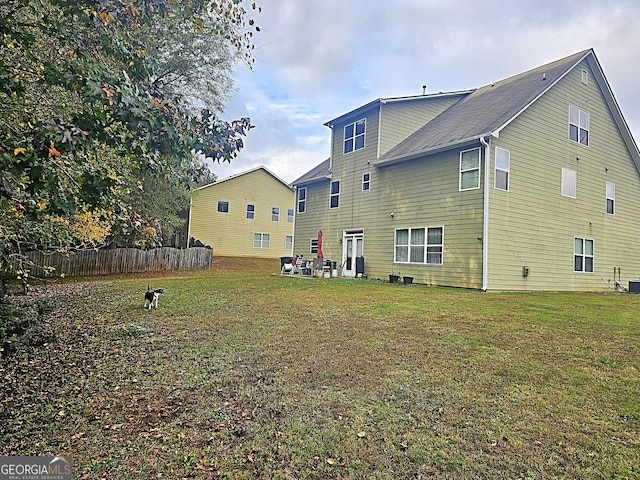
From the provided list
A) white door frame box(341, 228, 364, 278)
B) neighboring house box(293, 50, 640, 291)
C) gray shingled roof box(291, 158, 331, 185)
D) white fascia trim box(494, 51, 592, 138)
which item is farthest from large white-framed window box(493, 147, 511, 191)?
gray shingled roof box(291, 158, 331, 185)

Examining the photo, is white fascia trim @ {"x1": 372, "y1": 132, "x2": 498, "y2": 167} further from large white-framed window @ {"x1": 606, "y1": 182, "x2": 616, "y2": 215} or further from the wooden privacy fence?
the wooden privacy fence

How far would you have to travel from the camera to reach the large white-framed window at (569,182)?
13.7m

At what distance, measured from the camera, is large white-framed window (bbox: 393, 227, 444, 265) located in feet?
42.9

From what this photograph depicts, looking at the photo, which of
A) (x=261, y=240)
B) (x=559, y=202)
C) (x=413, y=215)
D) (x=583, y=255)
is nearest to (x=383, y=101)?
(x=413, y=215)

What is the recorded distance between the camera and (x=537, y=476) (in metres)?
2.40

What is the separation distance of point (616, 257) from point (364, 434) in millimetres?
16600

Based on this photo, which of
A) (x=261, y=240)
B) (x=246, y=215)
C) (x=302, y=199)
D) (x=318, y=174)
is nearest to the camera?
(x=318, y=174)

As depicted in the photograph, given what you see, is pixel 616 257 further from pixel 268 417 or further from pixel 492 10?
pixel 268 417

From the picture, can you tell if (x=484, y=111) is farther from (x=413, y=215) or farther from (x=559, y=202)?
(x=413, y=215)

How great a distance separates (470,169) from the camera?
12.2 meters

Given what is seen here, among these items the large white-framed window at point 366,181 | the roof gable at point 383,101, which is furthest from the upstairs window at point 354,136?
the large white-framed window at point 366,181

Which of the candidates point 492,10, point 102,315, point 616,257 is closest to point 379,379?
point 102,315

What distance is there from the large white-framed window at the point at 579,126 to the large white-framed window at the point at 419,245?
6.14m

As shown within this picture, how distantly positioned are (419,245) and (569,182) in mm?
5758
